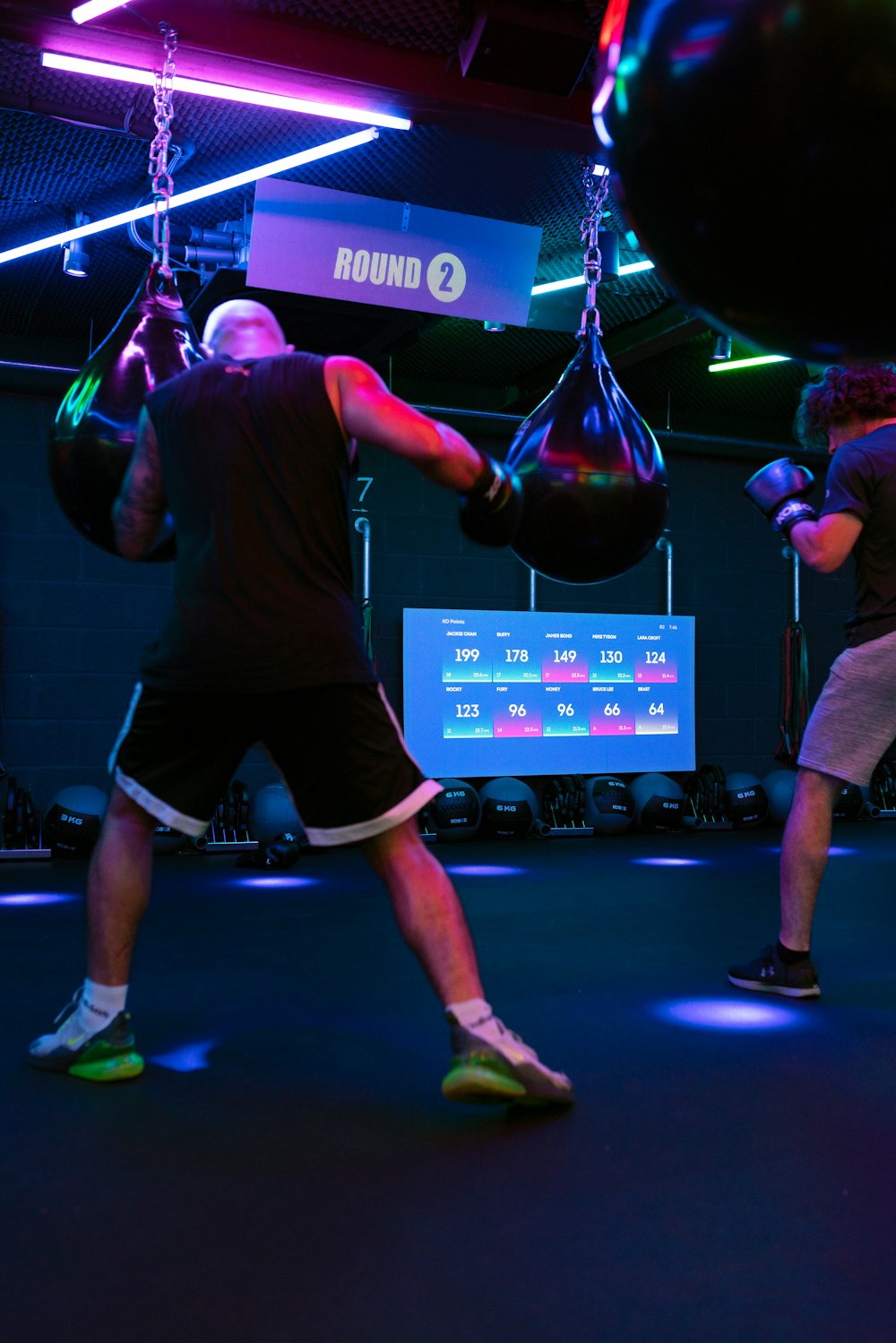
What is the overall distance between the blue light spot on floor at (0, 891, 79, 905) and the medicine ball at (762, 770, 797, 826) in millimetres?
4355

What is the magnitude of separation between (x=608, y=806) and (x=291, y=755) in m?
4.88

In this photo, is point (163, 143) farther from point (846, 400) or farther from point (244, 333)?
point (846, 400)

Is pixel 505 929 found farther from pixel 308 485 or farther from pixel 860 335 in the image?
pixel 860 335

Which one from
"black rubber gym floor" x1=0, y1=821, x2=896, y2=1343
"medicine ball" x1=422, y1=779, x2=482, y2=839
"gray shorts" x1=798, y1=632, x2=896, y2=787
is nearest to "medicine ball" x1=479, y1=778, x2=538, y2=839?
"medicine ball" x1=422, y1=779, x2=482, y2=839

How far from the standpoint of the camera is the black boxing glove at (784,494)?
2.53 metres

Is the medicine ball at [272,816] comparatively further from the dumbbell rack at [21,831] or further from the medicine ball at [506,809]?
the medicine ball at [506,809]

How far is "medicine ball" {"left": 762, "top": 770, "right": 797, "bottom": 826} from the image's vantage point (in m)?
6.88

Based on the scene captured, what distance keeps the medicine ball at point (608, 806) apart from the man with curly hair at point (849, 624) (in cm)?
391

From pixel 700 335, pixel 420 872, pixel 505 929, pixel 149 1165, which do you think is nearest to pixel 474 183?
pixel 700 335

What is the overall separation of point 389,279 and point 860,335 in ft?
12.2

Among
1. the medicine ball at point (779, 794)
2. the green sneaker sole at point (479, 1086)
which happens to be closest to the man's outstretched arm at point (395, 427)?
the green sneaker sole at point (479, 1086)

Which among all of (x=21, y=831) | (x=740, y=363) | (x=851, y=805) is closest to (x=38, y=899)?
(x=21, y=831)

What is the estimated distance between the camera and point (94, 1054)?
200 cm

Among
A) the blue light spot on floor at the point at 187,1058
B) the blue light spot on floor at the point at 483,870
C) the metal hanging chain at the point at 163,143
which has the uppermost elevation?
the metal hanging chain at the point at 163,143
